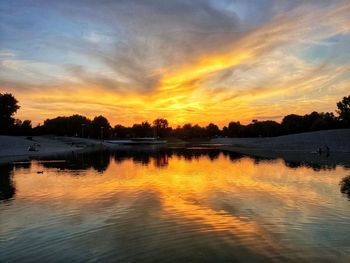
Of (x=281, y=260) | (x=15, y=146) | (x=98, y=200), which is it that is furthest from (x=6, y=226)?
(x=15, y=146)

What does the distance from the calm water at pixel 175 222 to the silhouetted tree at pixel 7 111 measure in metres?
112

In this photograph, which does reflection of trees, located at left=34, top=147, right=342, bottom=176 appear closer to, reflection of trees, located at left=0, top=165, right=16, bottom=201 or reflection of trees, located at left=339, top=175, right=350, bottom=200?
reflection of trees, located at left=339, top=175, right=350, bottom=200

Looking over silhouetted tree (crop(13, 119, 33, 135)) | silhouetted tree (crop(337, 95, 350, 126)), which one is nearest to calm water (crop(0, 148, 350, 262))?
silhouetted tree (crop(337, 95, 350, 126))

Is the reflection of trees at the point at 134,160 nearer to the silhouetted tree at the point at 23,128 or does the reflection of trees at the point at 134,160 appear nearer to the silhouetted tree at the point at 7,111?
the silhouetted tree at the point at 7,111

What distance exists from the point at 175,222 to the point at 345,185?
20153 millimetres

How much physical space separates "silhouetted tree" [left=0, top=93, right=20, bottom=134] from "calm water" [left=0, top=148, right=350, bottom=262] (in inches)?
4395

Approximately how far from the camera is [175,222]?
1984 cm

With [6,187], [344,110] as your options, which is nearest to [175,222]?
[6,187]

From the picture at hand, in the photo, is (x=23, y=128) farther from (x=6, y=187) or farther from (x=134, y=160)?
(x=6, y=187)

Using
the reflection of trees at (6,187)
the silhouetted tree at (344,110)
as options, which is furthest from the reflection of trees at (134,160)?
the silhouetted tree at (344,110)

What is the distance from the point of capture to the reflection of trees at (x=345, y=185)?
96.4 feet

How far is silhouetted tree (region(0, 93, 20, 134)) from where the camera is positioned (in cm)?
13525

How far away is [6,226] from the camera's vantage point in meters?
19.1

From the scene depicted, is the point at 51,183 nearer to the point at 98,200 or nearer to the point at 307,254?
the point at 98,200
